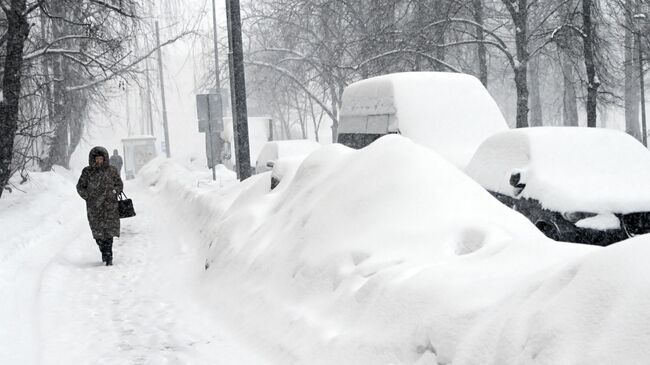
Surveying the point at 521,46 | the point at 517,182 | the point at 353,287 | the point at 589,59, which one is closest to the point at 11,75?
the point at 517,182

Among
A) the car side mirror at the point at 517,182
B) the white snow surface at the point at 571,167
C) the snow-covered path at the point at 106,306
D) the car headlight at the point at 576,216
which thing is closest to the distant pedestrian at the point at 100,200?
the snow-covered path at the point at 106,306

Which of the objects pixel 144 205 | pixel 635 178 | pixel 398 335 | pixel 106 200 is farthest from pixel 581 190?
pixel 144 205

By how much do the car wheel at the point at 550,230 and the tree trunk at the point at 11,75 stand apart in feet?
29.4

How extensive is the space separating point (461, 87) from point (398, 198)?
5991 millimetres

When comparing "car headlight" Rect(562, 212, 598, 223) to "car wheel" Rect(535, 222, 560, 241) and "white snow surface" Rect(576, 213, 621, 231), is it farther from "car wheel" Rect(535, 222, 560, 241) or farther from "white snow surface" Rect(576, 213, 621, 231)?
"car wheel" Rect(535, 222, 560, 241)

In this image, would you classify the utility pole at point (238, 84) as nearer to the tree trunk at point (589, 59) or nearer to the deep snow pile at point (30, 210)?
the deep snow pile at point (30, 210)

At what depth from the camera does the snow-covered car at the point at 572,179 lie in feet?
22.1

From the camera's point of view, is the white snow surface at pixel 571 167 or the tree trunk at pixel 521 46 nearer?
the white snow surface at pixel 571 167

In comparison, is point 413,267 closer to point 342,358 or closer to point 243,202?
point 342,358

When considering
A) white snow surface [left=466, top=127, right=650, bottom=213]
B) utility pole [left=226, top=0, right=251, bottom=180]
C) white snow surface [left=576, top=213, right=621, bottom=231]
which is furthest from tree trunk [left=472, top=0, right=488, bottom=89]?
white snow surface [left=576, top=213, right=621, bottom=231]

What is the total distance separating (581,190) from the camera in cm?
702

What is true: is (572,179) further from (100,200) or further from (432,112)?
(100,200)

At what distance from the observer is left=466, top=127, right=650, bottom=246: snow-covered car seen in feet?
22.1

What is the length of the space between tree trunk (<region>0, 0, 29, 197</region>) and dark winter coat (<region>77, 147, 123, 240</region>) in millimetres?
3232
